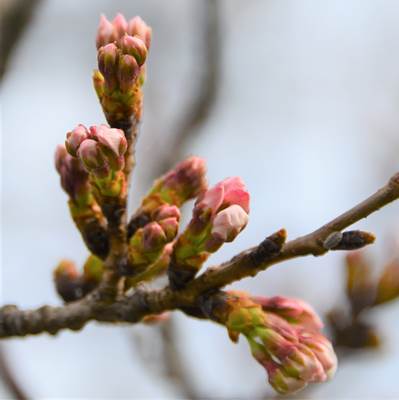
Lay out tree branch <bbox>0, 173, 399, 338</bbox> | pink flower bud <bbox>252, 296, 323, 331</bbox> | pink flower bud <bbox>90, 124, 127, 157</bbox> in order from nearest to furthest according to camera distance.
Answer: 1. tree branch <bbox>0, 173, 399, 338</bbox>
2. pink flower bud <bbox>90, 124, 127, 157</bbox>
3. pink flower bud <bbox>252, 296, 323, 331</bbox>

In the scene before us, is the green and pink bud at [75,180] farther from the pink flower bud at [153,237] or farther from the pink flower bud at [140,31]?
the pink flower bud at [140,31]

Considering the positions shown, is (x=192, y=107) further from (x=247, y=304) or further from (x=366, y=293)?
(x=247, y=304)

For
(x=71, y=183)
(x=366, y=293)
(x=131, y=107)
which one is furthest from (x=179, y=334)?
(x=131, y=107)

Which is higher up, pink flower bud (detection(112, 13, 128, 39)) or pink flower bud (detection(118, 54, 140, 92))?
pink flower bud (detection(112, 13, 128, 39))

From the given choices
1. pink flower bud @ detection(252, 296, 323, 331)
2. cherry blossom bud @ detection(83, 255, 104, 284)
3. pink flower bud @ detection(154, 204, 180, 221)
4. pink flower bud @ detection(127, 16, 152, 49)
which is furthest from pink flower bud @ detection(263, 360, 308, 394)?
pink flower bud @ detection(127, 16, 152, 49)

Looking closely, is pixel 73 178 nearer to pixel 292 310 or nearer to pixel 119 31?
pixel 119 31

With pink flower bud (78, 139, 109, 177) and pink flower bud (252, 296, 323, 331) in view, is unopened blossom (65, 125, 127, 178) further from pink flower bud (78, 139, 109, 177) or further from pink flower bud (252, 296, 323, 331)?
pink flower bud (252, 296, 323, 331)

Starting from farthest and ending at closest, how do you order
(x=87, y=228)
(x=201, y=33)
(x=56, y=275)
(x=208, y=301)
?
(x=201, y=33) → (x=56, y=275) → (x=87, y=228) → (x=208, y=301)
